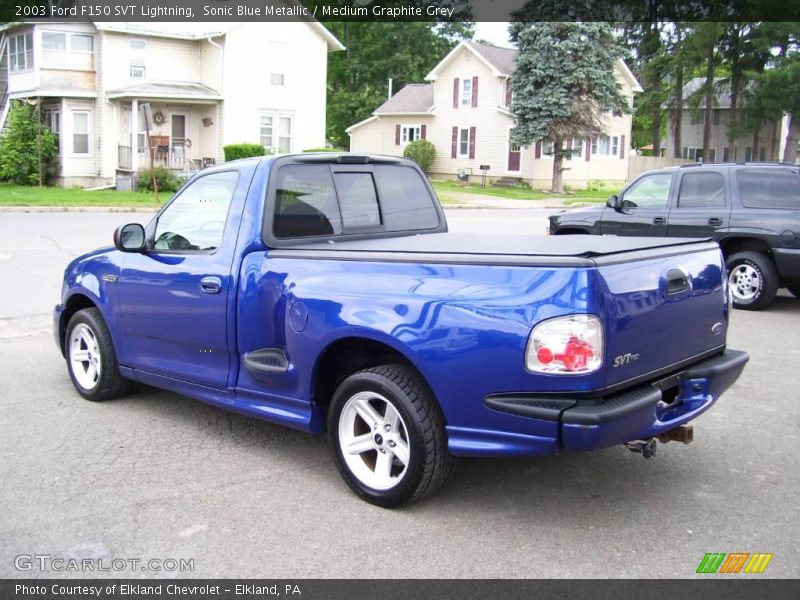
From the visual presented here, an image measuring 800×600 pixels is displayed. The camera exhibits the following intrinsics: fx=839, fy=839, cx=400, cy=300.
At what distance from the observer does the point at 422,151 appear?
4709 cm

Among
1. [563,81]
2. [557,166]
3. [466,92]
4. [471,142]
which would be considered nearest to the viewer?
[563,81]

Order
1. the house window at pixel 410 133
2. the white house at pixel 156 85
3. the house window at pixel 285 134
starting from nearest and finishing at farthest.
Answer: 1. the white house at pixel 156 85
2. the house window at pixel 285 134
3. the house window at pixel 410 133

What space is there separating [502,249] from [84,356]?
11.9 ft

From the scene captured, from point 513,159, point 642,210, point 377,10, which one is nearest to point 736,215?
point 642,210

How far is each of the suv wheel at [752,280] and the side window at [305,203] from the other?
21.9 ft

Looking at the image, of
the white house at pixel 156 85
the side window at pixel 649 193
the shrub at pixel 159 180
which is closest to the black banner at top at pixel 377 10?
the white house at pixel 156 85

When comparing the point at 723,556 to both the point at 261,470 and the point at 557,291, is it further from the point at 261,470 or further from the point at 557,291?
the point at 261,470

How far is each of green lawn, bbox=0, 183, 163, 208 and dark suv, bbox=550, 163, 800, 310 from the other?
17823mm

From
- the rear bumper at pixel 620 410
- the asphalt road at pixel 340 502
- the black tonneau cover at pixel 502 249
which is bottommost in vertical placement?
the asphalt road at pixel 340 502

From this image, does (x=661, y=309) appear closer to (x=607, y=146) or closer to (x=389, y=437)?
(x=389, y=437)

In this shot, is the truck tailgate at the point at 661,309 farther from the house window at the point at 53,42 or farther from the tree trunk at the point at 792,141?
the tree trunk at the point at 792,141

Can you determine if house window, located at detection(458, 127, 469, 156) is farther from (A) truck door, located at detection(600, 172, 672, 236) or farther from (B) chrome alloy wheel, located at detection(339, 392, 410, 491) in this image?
(B) chrome alloy wheel, located at detection(339, 392, 410, 491)

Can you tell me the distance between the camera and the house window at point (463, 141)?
46950 millimetres

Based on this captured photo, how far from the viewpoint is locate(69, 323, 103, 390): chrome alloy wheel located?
6.28m
